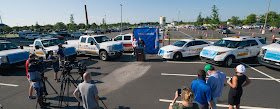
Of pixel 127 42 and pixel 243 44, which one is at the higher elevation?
pixel 127 42

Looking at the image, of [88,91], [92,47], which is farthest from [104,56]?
[88,91]

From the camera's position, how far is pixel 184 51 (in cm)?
1139

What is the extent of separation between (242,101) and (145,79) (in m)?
4.12

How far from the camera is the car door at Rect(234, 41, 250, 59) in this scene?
9.50m

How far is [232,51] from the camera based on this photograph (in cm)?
930

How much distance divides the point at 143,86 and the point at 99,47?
20.5 feet

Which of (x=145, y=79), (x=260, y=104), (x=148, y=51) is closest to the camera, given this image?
(x=260, y=104)

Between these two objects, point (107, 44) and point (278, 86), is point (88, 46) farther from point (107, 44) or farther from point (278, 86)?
point (278, 86)

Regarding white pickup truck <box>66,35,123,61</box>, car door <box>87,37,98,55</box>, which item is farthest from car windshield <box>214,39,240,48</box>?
car door <box>87,37,98,55</box>

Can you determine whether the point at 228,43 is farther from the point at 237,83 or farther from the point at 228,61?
the point at 237,83

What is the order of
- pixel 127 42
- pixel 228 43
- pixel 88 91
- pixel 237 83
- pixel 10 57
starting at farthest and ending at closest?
pixel 127 42 < pixel 228 43 < pixel 10 57 < pixel 237 83 < pixel 88 91

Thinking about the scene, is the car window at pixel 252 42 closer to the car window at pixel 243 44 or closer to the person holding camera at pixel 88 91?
the car window at pixel 243 44

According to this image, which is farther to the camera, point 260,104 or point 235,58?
point 235,58

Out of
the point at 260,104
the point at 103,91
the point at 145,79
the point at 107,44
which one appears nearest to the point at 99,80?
the point at 103,91
